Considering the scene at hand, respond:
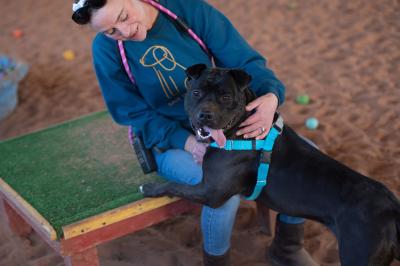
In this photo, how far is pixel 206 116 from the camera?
8.43 ft

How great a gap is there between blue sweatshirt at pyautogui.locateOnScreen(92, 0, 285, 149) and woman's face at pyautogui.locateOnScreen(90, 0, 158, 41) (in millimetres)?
106

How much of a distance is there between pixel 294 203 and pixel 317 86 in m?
3.18

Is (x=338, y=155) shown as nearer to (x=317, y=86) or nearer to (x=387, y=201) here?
(x=317, y=86)

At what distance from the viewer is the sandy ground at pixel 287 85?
Result: 3662 millimetres

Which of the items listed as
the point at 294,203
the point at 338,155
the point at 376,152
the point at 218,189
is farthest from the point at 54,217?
the point at 376,152

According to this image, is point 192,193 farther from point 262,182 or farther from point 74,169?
point 74,169

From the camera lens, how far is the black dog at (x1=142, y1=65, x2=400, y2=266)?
7.65 ft

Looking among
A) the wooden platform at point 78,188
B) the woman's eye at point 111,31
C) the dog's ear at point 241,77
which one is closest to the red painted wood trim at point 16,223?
the wooden platform at point 78,188

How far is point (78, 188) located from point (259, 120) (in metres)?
1.41

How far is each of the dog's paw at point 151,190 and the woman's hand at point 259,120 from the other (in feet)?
2.15

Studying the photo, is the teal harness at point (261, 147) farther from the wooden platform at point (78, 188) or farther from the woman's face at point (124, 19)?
the woman's face at point (124, 19)

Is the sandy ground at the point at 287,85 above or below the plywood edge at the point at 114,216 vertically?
below

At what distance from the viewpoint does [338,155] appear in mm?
4348

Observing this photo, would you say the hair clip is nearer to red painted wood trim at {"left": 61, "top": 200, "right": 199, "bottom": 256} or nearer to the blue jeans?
the blue jeans
